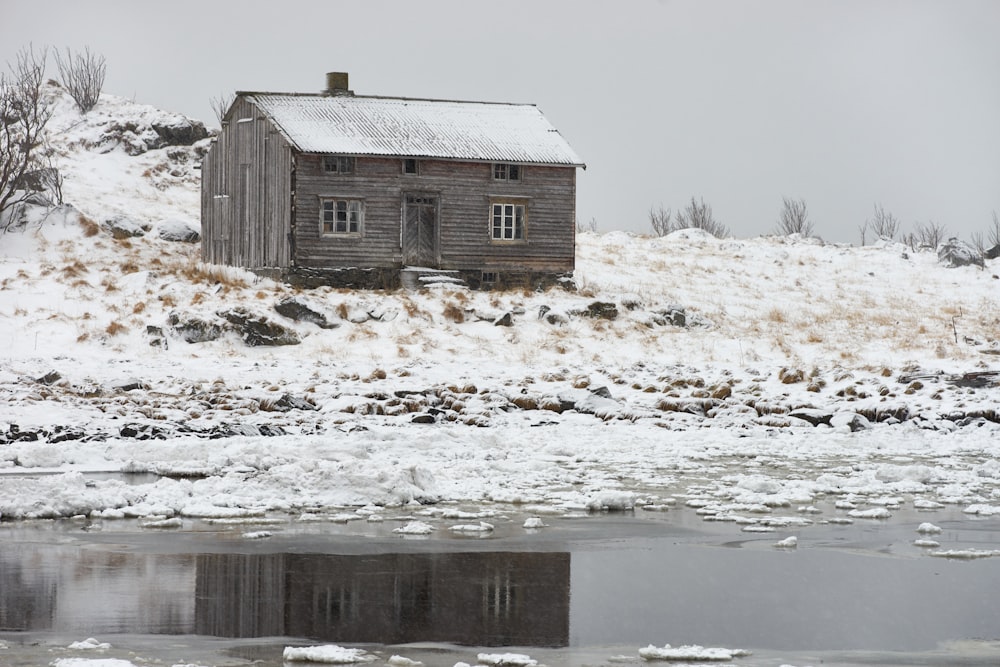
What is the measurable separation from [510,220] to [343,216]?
5035mm

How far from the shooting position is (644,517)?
9953mm

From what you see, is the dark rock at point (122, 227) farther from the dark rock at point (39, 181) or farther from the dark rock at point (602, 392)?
the dark rock at point (602, 392)

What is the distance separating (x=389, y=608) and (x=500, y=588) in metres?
0.80

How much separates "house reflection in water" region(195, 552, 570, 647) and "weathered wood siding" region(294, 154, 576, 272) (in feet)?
81.8

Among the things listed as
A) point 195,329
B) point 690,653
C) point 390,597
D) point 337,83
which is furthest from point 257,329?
point 690,653

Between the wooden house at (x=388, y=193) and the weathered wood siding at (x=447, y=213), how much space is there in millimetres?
30

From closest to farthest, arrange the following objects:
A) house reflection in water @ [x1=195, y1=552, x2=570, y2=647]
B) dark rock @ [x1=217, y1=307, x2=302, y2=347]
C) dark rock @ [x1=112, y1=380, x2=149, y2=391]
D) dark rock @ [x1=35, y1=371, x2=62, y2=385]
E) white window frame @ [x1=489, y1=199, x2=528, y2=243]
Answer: house reflection in water @ [x1=195, y1=552, x2=570, y2=647], dark rock @ [x1=112, y1=380, x2=149, y2=391], dark rock @ [x1=35, y1=371, x2=62, y2=385], dark rock @ [x1=217, y1=307, x2=302, y2=347], white window frame @ [x1=489, y1=199, x2=528, y2=243]

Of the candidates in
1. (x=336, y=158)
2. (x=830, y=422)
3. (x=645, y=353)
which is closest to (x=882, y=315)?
(x=645, y=353)

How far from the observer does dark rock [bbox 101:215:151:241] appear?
3950cm

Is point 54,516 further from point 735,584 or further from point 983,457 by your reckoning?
point 983,457

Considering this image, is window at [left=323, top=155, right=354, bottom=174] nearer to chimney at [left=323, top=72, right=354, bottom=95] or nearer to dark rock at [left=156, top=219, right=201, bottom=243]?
chimney at [left=323, top=72, right=354, bottom=95]

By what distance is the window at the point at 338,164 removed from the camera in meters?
32.5

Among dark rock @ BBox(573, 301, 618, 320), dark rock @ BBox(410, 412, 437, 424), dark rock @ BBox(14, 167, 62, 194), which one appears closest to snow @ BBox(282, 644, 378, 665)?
dark rock @ BBox(410, 412, 437, 424)

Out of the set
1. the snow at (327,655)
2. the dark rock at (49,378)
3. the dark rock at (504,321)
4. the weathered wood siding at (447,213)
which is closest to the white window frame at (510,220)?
the weathered wood siding at (447,213)
